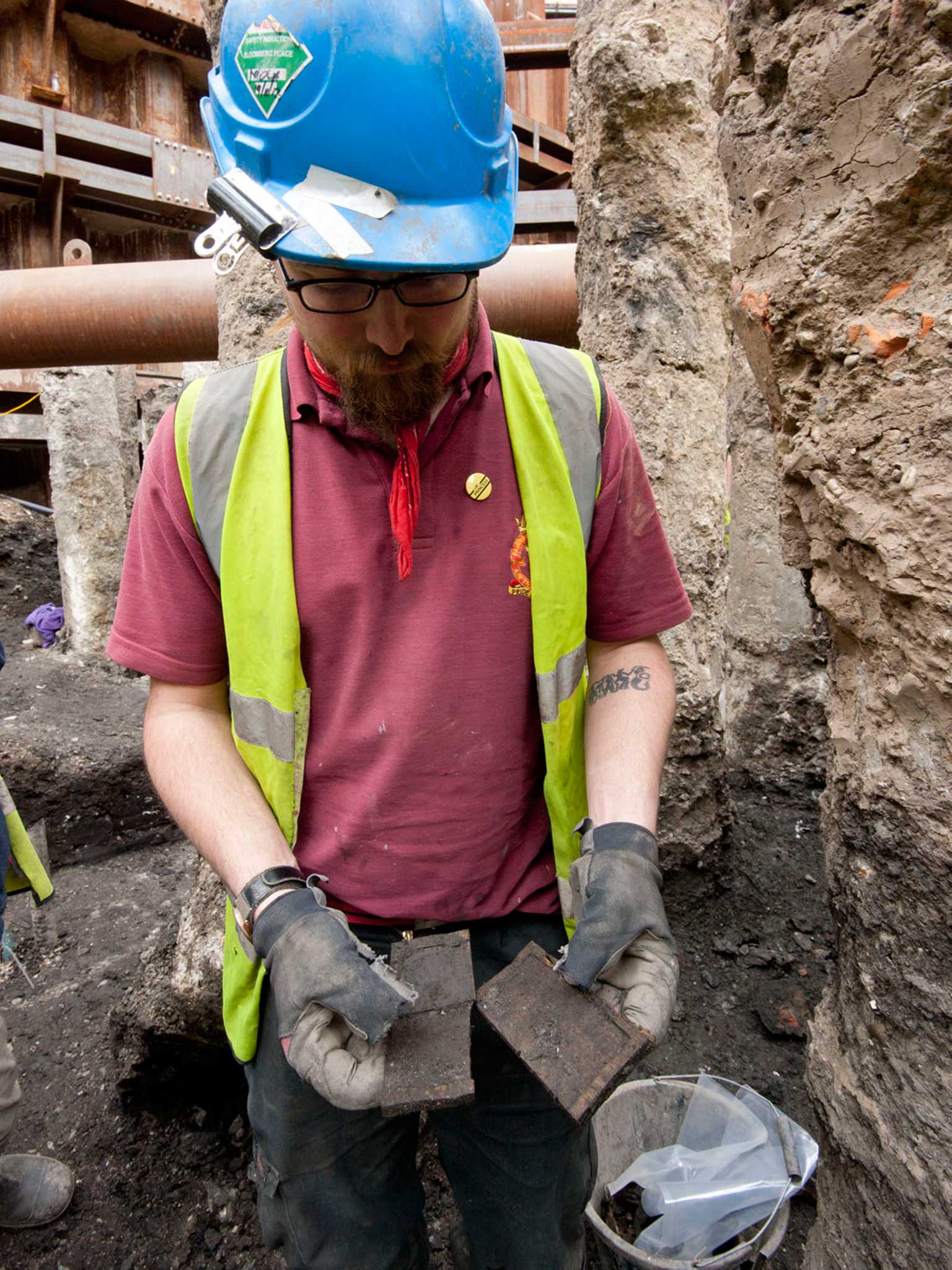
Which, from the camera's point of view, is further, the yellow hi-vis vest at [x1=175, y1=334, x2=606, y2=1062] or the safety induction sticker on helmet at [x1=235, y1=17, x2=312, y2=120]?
the yellow hi-vis vest at [x1=175, y1=334, x2=606, y2=1062]

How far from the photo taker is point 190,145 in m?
10.9

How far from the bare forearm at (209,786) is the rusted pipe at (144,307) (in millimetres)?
1284

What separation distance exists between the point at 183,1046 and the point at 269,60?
7.71 ft

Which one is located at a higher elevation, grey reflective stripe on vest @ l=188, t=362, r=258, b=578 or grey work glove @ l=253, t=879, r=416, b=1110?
grey reflective stripe on vest @ l=188, t=362, r=258, b=578

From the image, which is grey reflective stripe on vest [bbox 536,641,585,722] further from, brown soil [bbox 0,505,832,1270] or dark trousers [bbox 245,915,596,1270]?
brown soil [bbox 0,505,832,1270]

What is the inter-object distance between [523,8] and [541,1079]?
12117 millimetres

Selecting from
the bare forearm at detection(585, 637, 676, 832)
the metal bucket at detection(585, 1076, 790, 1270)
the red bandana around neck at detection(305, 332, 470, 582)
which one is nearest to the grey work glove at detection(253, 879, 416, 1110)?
the bare forearm at detection(585, 637, 676, 832)

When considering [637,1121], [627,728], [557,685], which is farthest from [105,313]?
[637,1121]

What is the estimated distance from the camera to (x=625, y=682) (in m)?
1.54

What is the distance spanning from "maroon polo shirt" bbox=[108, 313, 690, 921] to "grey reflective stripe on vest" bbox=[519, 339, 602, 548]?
3cm

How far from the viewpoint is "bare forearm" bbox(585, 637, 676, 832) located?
1.45 m

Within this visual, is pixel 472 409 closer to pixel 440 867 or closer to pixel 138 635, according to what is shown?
pixel 138 635

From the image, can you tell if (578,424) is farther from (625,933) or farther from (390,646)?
(625,933)

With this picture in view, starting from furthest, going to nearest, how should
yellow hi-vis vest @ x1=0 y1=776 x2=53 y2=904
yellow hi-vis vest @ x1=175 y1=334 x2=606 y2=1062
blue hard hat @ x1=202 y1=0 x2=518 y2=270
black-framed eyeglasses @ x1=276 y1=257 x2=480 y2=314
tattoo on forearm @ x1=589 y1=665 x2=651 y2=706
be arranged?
yellow hi-vis vest @ x1=0 y1=776 x2=53 y2=904 < tattoo on forearm @ x1=589 y1=665 x2=651 y2=706 < yellow hi-vis vest @ x1=175 y1=334 x2=606 y2=1062 < black-framed eyeglasses @ x1=276 y1=257 x2=480 y2=314 < blue hard hat @ x1=202 y1=0 x2=518 y2=270
